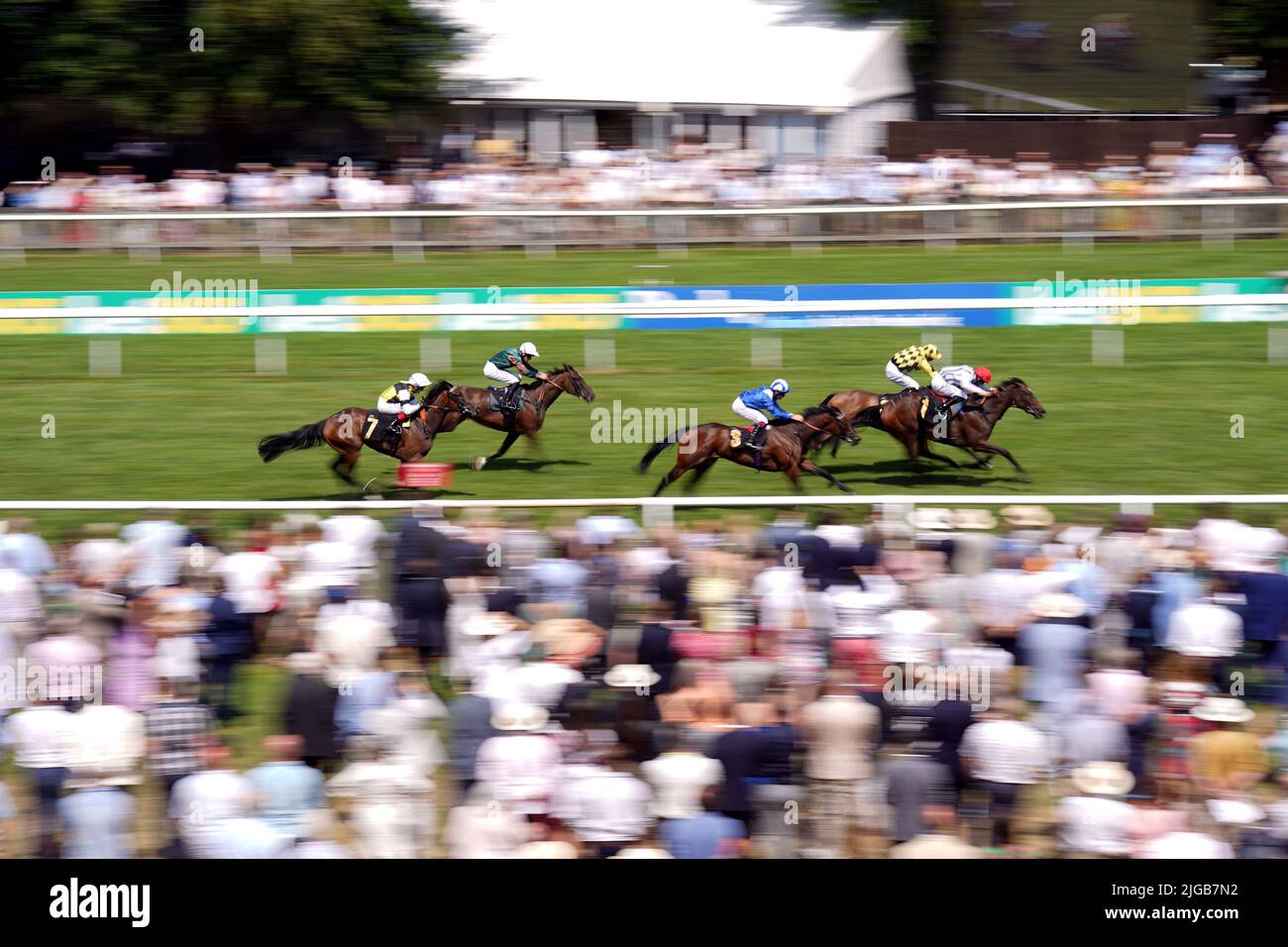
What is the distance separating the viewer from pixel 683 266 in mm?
18547

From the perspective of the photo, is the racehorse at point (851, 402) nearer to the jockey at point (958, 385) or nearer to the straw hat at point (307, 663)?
the jockey at point (958, 385)

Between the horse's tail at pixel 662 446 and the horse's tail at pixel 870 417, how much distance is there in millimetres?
1596

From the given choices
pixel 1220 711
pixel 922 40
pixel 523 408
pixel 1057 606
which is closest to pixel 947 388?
pixel 523 408

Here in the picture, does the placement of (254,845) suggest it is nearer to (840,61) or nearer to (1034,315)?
(1034,315)

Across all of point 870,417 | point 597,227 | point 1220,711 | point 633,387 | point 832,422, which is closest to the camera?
point 1220,711

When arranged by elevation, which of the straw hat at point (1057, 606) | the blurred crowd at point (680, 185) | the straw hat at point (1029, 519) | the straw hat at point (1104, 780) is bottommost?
the straw hat at point (1104, 780)

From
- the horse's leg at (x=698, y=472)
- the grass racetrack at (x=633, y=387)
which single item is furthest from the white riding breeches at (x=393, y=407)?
the horse's leg at (x=698, y=472)

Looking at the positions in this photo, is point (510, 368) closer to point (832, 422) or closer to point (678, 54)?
point (832, 422)

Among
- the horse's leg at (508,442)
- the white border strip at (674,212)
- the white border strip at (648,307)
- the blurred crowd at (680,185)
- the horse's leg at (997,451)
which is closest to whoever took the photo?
the horse's leg at (997,451)

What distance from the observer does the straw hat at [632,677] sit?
6.51 meters

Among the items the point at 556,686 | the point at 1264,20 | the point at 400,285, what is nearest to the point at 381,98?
the point at 400,285

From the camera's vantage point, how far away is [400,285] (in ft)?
59.0

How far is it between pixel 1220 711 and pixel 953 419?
6.29 meters

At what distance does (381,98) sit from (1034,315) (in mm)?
12017
